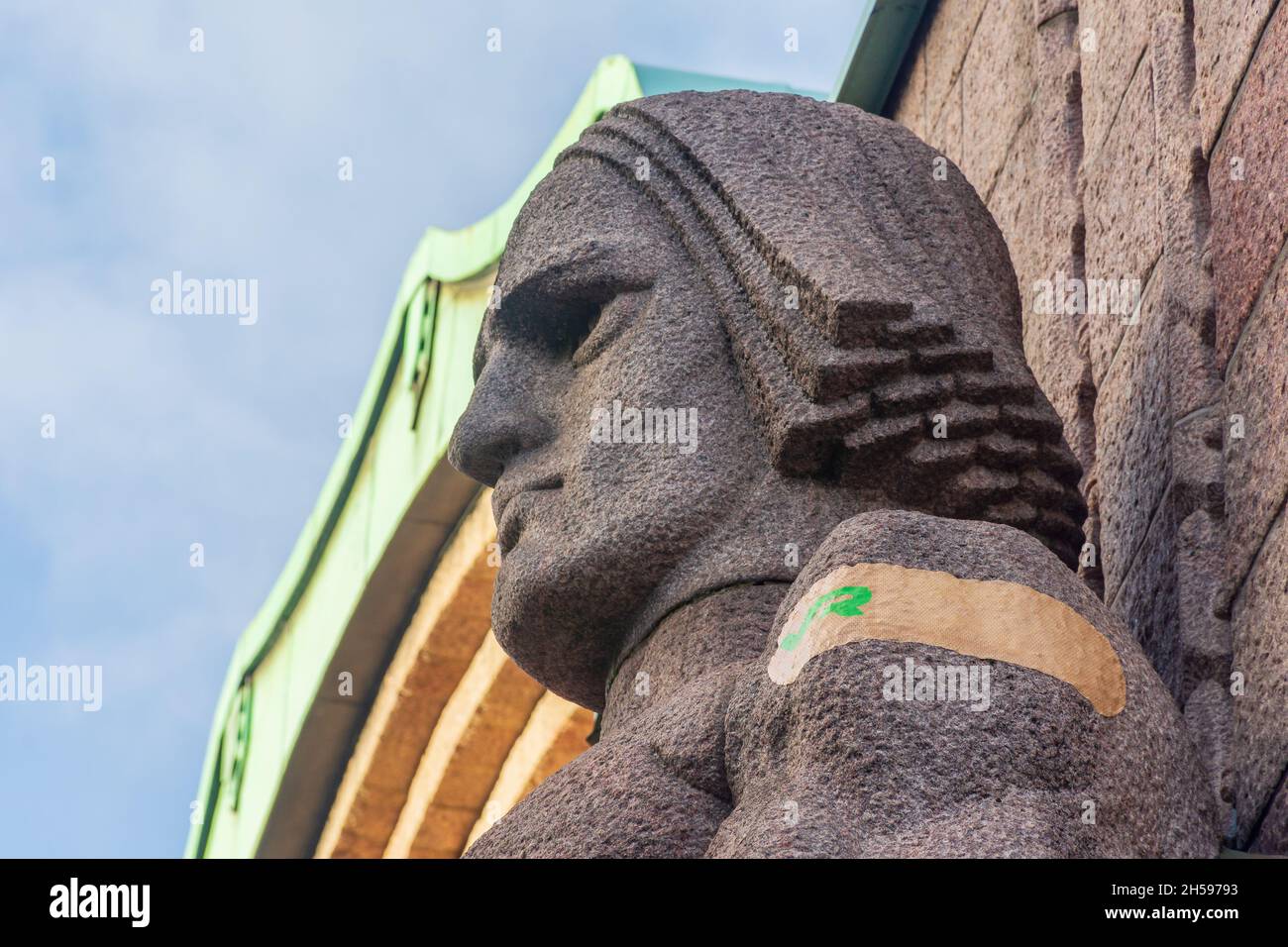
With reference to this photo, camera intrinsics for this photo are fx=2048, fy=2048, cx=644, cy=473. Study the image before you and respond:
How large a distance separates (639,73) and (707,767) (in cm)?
433

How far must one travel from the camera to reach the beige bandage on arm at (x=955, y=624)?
2301 mm

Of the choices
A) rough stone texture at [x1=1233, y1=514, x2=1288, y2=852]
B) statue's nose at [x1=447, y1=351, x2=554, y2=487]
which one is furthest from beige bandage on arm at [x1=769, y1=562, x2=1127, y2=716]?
statue's nose at [x1=447, y1=351, x2=554, y2=487]

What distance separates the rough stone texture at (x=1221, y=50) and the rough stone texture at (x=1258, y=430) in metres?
0.43

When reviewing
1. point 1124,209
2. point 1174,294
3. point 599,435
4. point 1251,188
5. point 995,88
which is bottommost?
point 599,435

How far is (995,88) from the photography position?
4805mm

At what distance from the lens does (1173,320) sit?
11.2ft

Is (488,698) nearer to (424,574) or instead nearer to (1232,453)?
(424,574)

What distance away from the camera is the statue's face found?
2.96 metres

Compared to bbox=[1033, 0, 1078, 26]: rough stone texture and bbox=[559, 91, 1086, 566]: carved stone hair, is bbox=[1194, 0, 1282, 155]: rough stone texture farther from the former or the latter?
bbox=[1033, 0, 1078, 26]: rough stone texture

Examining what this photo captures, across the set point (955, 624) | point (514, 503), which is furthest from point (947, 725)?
point (514, 503)

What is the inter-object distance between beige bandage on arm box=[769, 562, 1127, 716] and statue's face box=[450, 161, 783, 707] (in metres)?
0.51

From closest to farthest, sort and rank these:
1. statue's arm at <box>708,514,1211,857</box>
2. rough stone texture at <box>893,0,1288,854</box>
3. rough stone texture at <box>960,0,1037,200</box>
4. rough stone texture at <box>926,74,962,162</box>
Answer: statue's arm at <box>708,514,1211,857</box>
rough stone texture at <box>893,0,1288,854</box>
rough stone texture at <box>960,0,1037,200</box>
rough stone texture at <box>926,74,962,162</box>

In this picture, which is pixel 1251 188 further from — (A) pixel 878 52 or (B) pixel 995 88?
(A) pixel 878 52

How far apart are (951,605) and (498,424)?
1111 millimetres
